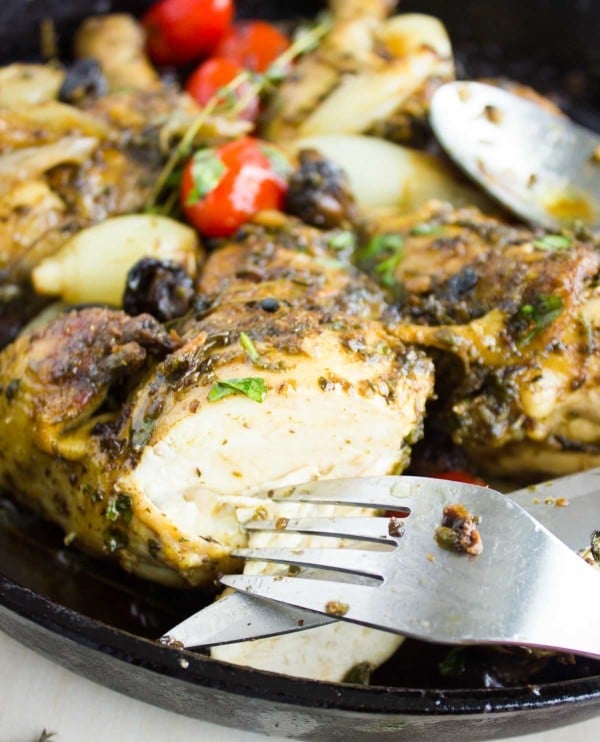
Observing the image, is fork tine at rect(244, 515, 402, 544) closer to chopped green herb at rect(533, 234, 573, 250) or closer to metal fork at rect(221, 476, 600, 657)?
metal fork at rect(221, 476, 600, 657)

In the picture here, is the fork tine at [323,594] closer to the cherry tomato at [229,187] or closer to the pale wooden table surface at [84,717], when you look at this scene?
the pale wooden table surface at [84,717]

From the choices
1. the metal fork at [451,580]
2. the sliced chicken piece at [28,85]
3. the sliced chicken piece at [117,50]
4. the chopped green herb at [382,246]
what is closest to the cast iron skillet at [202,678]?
the metal fork at [451,580]

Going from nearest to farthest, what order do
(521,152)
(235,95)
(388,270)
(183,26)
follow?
1. (388,270)
2. (521,152)
3. (235,95)
4. (183,26)

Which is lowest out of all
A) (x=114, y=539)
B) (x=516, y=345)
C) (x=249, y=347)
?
(x=114, y=539)

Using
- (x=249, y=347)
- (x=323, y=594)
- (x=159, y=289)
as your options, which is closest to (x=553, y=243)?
(x=249, y=347)

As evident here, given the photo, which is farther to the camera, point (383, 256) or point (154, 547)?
point (383, 256)

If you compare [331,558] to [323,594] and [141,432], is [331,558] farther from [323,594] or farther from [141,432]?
[141,432]

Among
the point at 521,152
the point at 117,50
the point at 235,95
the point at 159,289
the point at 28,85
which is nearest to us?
the point at 159,289

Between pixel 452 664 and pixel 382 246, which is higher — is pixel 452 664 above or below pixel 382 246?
below
